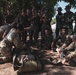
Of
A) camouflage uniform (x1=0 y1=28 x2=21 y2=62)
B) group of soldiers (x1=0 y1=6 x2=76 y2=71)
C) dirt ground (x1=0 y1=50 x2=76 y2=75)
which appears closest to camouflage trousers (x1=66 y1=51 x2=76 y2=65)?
group of soldiers (x1=0 y1=6 x2=76 y2=71)

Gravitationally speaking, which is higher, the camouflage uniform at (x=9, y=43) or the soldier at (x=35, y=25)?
the soldier at (x=35, y=25)

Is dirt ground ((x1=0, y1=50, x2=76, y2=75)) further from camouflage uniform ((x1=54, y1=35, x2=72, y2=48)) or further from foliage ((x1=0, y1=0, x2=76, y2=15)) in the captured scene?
foliage ((x1=0, y1=0, x2=76, y2=15))

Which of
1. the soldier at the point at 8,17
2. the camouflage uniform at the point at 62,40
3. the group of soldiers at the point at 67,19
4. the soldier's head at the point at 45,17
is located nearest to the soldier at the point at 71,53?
the camouflage uniform at the point at 62,40

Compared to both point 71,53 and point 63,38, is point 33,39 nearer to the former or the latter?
point 63,38

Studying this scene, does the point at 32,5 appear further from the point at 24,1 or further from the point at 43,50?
the point at 43,50

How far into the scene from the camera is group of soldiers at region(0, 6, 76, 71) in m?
7.71

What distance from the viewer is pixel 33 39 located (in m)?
11.2

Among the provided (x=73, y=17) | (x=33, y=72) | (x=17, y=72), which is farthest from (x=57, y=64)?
(x=73, y=17)

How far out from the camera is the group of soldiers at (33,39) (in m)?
7.71

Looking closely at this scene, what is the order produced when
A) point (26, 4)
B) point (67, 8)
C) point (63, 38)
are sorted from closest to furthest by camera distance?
point (63, 38)
point (67, 8)
point (26, 4)

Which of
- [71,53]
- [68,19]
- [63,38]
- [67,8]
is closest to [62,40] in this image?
[63,38]

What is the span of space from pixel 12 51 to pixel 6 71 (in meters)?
0.87

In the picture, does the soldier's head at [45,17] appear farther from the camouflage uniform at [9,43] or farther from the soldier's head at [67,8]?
the camouflage uniform at [9,43]

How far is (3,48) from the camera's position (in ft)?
26.8
